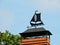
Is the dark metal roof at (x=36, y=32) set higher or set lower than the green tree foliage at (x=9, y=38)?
higher

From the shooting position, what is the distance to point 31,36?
60906 mm

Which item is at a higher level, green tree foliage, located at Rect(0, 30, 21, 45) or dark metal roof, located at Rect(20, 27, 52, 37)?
dark metal roof, located at Rect(20, 27, 52, 37)

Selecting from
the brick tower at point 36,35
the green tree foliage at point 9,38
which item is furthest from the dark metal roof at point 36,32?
the green tree foliage at point 9,38

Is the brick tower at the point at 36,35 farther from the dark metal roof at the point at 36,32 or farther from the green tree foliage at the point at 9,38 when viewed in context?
the green tree foliage at the point at 9,38

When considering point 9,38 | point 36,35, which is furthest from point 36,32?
point 9,38

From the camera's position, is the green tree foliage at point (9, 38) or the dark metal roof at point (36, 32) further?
the green tree foliage at point (9, 38)

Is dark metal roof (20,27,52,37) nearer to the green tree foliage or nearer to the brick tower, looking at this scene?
the brick tower

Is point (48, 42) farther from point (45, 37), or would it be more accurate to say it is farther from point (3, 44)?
point (3, 44)

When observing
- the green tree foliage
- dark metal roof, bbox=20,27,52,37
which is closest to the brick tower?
dark metal roof, bbox=20,27,52,37

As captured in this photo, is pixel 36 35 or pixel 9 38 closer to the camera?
pixel 36 35

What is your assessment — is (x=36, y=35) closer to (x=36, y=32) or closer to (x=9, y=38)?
(x=36, y=32)

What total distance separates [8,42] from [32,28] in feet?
55.3

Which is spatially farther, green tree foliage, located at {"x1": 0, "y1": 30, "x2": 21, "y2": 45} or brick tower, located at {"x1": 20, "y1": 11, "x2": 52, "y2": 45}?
green tree foliage, located at {"x1": 0, "y1": 30, "x2": 21, "y2": 45}

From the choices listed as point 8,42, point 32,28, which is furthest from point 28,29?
point 8,42
